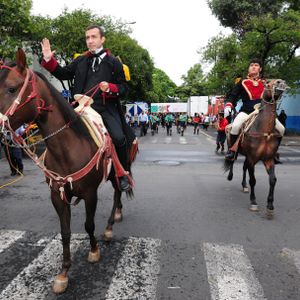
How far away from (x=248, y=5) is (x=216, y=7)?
118 inches

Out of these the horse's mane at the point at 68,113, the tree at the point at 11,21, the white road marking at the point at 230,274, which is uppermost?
the tree at the point at 11,21

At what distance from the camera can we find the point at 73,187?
3.79 m

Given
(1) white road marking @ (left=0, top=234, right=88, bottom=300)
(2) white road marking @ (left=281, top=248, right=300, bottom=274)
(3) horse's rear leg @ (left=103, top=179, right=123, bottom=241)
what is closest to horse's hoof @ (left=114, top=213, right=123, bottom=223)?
(3) horse's rear leg @ (left=103, top=179, right=123, bottom=241)

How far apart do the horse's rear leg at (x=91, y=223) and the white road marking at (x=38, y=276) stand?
1.33 feet

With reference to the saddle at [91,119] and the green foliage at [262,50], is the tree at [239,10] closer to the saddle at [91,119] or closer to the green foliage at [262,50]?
the green foliage at [262,50]

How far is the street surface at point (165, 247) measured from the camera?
3605 millimetres

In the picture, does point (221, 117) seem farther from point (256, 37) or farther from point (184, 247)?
point (184, 247)

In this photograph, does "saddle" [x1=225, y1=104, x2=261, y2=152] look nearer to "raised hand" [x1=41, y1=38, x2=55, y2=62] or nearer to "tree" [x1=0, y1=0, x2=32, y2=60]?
"raised hand" [x1=41, y1=38, x2=55, y2=62]

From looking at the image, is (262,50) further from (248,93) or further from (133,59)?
(248,93)

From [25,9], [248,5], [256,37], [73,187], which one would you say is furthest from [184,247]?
[248,5]

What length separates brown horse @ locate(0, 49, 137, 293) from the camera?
3.14 m

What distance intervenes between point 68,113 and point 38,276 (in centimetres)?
183

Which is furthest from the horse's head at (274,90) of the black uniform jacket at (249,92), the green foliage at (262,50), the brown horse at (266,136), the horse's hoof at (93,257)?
the green foliage at (262,50)

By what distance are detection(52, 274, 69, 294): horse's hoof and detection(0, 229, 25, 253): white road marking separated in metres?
1.36
